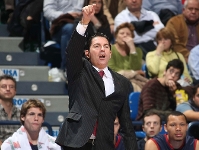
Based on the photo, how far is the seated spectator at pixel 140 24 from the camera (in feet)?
31.2

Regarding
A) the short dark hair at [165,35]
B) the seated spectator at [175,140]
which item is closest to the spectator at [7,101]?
the seated spectator at [175,140]

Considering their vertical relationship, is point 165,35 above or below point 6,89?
above

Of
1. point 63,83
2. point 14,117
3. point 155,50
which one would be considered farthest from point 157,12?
point 14,117

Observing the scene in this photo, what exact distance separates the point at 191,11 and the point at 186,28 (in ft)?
0.80

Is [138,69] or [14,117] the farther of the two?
[138,69]

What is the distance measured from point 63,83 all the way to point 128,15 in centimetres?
137

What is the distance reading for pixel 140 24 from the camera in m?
9.50

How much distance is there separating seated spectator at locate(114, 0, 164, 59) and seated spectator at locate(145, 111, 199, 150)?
281cm

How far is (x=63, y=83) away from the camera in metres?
9.08

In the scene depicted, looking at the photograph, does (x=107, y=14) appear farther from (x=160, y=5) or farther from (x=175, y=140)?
(x=175, y=140)

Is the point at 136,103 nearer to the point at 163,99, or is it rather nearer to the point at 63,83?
the point at 163,99

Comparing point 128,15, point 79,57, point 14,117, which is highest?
point 128,15

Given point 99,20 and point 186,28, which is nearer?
point 99,20

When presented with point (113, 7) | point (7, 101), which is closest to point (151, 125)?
point (7, 101)
